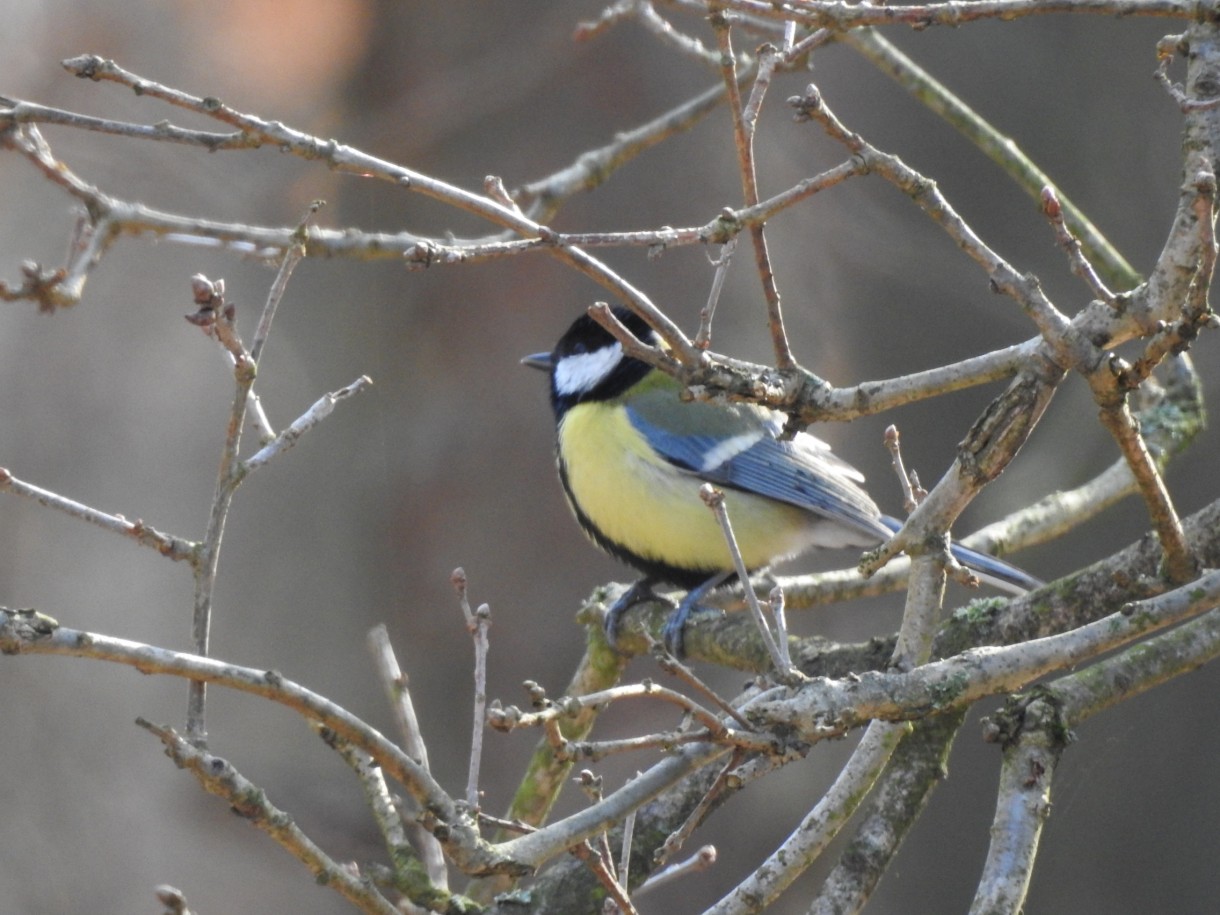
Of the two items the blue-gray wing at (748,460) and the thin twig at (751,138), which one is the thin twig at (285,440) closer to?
the thin twig at (751,138)

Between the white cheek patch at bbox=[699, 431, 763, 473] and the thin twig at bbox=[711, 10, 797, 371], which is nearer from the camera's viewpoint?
the thin twig at bbox=[711, 10, 797, 371]

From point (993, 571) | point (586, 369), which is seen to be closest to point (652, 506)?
point (586, 369)

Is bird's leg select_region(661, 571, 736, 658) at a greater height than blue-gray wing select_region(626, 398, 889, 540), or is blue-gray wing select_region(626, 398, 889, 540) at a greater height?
blue-gray wing select_region(626, 398, 889, 540)

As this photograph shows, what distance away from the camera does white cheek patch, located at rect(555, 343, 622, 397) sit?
340 centimetres

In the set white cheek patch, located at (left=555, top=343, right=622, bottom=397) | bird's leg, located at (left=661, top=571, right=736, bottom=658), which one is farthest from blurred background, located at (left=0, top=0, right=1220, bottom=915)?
bird's leg, located at (left=661, top=571, right=736, bottom=658)

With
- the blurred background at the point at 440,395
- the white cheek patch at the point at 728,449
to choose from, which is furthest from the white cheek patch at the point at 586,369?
the blurred background at the point at 440,395

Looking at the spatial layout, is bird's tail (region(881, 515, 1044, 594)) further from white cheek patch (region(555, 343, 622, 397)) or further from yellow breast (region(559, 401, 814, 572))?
white cheek patch (region(555, 343, 622, 397))

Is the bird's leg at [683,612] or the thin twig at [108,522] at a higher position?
the bird's leg at [683,612]

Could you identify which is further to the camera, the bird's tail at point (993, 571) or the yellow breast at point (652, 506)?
the yellow breast at point (652, 506)

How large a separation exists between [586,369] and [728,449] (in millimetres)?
424

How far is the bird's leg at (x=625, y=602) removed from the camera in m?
2.95

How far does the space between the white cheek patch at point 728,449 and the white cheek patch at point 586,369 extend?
34 centimetres

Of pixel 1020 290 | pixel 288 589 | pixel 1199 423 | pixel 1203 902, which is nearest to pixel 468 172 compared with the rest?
pixel 288 589

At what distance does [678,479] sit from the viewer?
3.16 m
